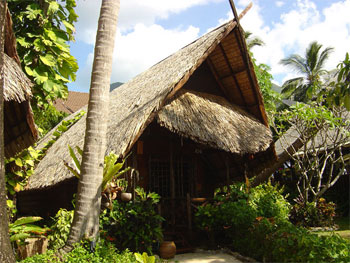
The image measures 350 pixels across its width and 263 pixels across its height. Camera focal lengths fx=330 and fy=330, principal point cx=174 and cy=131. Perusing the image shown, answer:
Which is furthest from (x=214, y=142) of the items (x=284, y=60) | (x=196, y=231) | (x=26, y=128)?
(x=284, y=60)

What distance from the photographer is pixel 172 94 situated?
6.46 meters

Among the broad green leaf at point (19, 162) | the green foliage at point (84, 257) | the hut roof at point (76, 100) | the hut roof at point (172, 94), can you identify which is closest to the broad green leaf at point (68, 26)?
the hut roof at point (172, 94)

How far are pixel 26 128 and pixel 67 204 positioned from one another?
3.04m

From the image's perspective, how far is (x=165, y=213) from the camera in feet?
24.7

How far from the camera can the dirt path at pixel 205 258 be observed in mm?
6105

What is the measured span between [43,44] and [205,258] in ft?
17.2

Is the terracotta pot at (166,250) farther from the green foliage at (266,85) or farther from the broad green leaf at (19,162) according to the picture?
the green foliage at (266,85)

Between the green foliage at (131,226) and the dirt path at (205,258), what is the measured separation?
27.3 inches

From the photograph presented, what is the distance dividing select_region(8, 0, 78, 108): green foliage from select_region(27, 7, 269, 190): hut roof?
1.40 metres

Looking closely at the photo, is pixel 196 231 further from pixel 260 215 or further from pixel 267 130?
pixel 267 130

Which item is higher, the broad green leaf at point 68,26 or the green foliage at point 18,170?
the broad green leaf at point 68,26

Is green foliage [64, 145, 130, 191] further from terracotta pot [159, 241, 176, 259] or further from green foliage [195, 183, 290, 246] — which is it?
green foliage [195, 183, 290, 246]

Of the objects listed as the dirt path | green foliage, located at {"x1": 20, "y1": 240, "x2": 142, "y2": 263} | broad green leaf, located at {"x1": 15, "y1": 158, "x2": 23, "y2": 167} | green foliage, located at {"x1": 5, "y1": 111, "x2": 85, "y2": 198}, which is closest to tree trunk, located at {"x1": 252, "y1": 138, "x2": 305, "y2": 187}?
the dirt path

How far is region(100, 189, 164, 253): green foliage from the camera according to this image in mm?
5754
